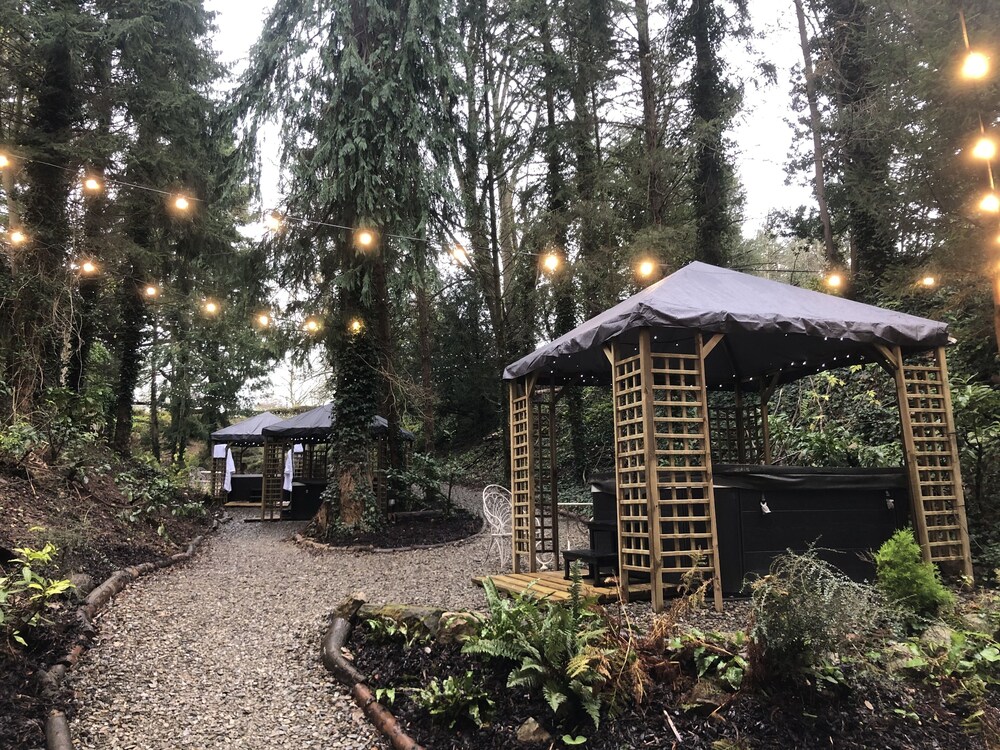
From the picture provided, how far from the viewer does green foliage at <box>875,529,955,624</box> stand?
3.84 m

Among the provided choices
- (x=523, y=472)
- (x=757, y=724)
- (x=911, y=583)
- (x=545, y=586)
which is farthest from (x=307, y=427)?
(x=757, y=724)

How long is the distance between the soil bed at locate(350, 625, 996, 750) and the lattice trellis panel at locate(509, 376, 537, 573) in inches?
124

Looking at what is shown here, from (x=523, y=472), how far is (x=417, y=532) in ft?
12.9

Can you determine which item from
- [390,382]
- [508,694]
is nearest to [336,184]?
[390,382]

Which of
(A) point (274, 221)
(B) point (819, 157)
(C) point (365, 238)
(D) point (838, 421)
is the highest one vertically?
(B) point (819, 157)

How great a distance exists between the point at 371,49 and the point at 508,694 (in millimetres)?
9961

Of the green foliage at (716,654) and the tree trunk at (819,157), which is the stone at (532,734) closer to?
the green foliage at (716,654)

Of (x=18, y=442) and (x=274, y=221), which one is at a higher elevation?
(x=274, y=221)

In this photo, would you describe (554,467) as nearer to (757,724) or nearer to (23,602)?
(757,724)

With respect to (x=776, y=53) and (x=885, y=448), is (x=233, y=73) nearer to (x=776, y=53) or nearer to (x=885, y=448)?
(x=776, y=53)

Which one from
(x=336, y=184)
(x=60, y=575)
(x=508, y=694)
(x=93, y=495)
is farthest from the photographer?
(x=336, y=184)

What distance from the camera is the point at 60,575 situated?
435 centimetres

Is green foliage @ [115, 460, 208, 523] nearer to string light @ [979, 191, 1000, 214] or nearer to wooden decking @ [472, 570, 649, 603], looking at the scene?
Answer: wooden decking @ [472, 570, 649, 603]

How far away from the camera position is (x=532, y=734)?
8.50 feet
